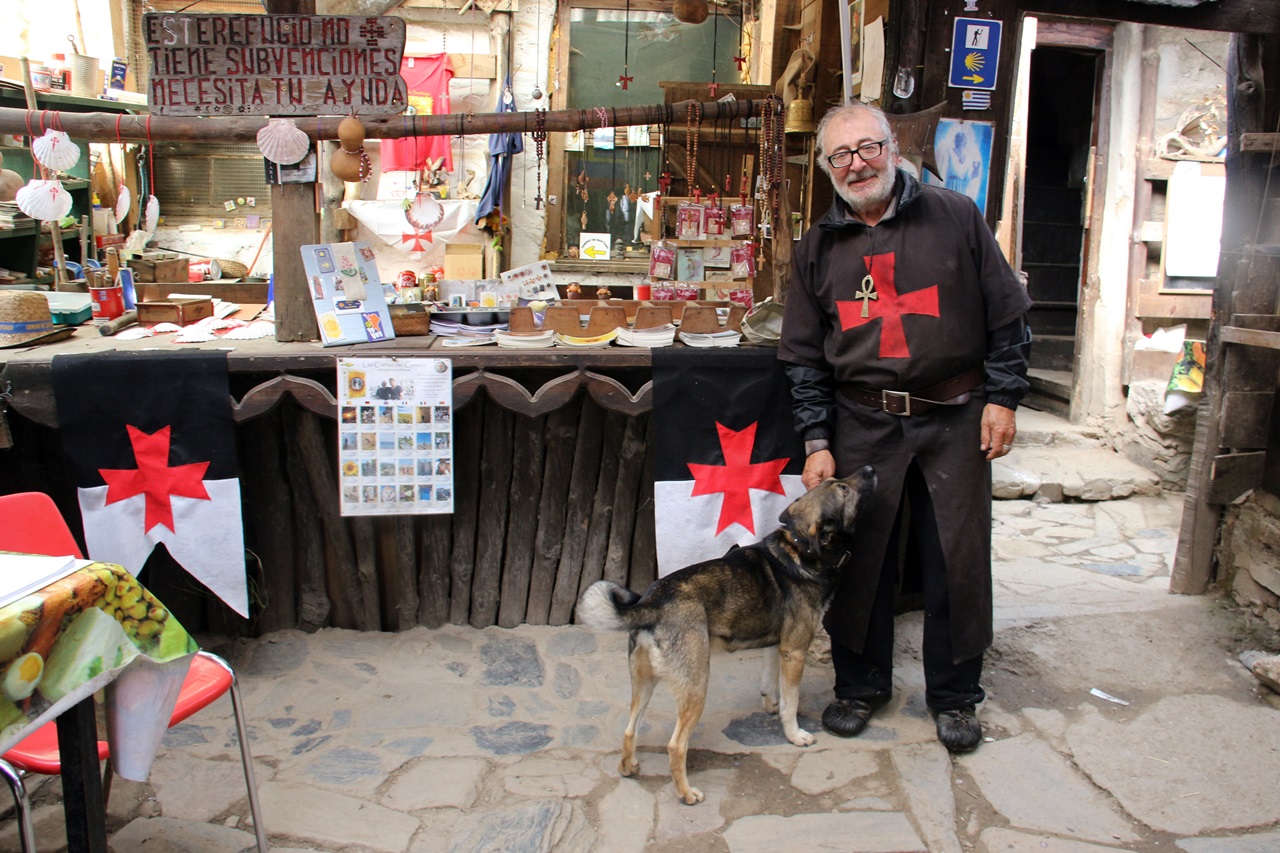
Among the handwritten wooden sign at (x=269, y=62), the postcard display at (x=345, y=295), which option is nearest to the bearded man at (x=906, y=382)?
the postcard display at (x=345, y=295)

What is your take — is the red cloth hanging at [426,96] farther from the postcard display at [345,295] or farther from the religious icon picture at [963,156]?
the religious icon picture at [963,156]

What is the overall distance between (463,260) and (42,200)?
583 cm

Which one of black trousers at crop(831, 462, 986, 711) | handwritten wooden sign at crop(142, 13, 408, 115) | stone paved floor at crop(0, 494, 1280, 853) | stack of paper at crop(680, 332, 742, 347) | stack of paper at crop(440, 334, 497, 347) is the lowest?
stone paved floor at crop(0, 494, 1280, 853)

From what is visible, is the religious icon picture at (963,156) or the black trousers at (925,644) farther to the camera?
the religious icon picture at (963,156)

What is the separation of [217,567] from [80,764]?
6.30 ft

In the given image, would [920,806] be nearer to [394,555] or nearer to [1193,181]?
[394,555]

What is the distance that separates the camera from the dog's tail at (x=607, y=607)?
10.3 feet

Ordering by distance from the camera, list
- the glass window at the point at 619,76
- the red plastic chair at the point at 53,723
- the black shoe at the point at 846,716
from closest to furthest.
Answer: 1. the red plastic chair at the point at 53,723
2. the black shoe at the point at 846,716
3. the glass window at the point at 619,76

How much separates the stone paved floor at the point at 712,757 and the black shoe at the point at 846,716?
5 cm

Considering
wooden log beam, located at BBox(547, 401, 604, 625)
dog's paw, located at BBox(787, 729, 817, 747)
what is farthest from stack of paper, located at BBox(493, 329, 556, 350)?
dog's paw, located at BBox(787, 729, 817, 747)

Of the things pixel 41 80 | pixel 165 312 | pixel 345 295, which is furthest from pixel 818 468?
pixel 41 80

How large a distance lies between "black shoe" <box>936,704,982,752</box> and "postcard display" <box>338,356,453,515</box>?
2144mm

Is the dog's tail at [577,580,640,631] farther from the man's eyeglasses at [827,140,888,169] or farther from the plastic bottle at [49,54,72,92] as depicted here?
the plastic bottle at [49,54,72,92]

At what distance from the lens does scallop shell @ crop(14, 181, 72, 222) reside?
4.13 meters
